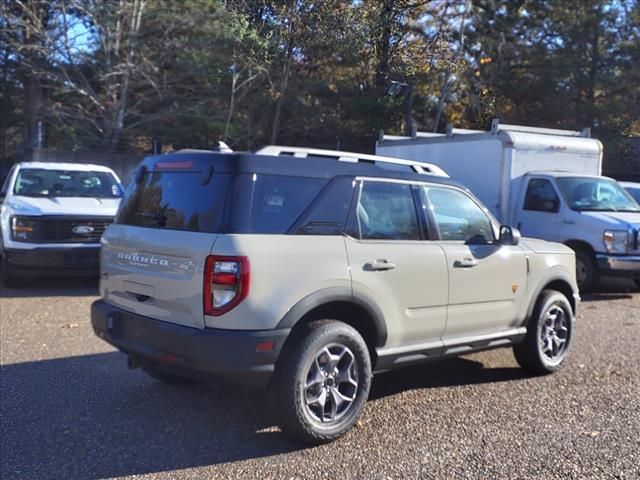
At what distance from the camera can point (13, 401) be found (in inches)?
196

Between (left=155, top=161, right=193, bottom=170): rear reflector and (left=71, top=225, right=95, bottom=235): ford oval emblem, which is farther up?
(left=155, top=161, right=193, bottom=170): rear reflector

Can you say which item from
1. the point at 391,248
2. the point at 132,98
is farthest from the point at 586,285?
the point at 132,98

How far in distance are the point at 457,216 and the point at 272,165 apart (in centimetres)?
184

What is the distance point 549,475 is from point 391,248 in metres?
1.81

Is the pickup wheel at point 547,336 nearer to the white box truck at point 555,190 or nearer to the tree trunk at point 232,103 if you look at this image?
the white box truck at point 555,190

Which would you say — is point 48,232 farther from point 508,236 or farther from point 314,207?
point 508,236

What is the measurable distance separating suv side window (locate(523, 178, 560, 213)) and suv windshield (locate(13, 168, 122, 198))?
6949mm

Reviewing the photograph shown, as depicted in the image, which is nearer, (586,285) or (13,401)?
(13,401)

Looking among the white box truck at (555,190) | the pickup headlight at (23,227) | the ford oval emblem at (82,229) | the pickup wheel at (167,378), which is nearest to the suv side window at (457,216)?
the pickup wheel at (167,378)

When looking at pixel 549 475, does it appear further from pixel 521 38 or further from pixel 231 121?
pixel 521 38

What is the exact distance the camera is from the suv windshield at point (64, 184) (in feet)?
33.8

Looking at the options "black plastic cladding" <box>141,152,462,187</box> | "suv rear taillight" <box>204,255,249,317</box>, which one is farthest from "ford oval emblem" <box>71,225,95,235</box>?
"suv rear taillight" <box>204,255,249,317</box>

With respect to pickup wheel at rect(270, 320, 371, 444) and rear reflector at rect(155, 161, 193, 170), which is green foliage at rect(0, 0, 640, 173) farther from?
pickup wheel at rect(270, 320, 371, 444)

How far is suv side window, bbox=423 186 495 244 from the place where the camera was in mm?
5109
